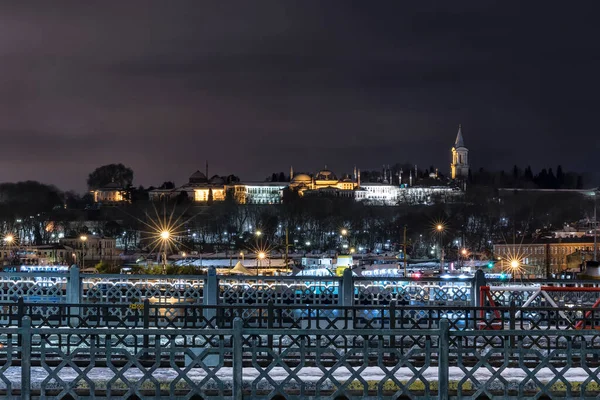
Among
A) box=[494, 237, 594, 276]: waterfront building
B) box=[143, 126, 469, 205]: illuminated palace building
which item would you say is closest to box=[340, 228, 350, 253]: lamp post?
box=[494, 237, 594, 276]: waterfront building

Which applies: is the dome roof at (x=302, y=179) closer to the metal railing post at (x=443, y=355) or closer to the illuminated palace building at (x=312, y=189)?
the illuminated palace building at (x=312, y=189)

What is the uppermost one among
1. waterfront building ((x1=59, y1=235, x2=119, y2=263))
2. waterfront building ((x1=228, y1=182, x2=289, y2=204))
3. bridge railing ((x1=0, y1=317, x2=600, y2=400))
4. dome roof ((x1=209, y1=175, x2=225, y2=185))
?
dome roof ((x1=209, y1=175, x2=225, y2=185))

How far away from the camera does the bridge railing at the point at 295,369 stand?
9594 mm

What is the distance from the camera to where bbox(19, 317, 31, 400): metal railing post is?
30.7 ft

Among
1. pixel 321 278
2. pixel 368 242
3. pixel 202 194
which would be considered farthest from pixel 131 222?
pixel 321 278

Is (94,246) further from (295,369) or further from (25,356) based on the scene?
(295,369)

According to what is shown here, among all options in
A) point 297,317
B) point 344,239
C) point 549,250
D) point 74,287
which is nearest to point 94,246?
point 344,239

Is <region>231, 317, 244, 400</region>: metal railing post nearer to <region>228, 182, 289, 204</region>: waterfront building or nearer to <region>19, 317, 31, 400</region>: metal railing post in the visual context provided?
<region>19, 317, 31, 400</region>: metal railing post

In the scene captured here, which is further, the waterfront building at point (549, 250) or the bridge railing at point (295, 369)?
the waterfront building at point (549, 250)

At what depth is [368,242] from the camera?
104 m

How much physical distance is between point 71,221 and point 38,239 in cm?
1681

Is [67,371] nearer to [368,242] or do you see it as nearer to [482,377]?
[482,377]

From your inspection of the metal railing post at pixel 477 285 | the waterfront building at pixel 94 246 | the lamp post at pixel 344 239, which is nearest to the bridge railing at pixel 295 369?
the metal railing post at pixel 477 285

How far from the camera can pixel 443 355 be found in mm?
9641
